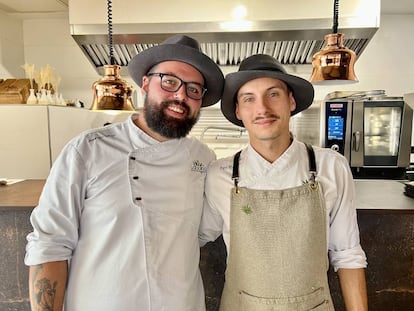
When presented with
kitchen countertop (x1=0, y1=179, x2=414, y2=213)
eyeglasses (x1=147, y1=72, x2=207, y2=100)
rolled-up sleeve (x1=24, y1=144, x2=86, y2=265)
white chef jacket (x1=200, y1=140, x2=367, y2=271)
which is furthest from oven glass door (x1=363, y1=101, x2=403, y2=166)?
rolled-up sleeve (x1=24, y1=144, x2=86, y2=265)

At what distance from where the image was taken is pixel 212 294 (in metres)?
1.59

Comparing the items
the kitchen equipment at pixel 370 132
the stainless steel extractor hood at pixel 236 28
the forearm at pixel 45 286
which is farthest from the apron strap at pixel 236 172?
the kitchen equipment at pixel 370 132

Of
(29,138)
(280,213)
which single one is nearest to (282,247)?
(280,213)

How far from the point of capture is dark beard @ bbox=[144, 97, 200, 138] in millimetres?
1201

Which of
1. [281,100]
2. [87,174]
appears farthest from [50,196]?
[281,100]

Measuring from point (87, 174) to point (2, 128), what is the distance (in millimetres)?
2656

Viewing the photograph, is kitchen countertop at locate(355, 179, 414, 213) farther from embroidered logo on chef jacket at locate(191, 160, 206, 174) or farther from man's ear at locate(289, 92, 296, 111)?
embroidered logo on chef jacket at locate(191, 160, 206, 174)

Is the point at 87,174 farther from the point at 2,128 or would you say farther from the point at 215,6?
the point at 2,128

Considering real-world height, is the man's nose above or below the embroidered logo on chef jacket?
above

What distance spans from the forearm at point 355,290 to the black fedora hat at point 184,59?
90 centimetres

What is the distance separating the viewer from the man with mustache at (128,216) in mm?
1080

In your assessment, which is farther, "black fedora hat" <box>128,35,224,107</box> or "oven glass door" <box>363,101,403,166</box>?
"oven glass door" <box>363,101,403,166</box>

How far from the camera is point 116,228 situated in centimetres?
111

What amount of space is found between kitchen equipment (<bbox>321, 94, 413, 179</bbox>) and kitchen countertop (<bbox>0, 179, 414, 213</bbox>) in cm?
128
